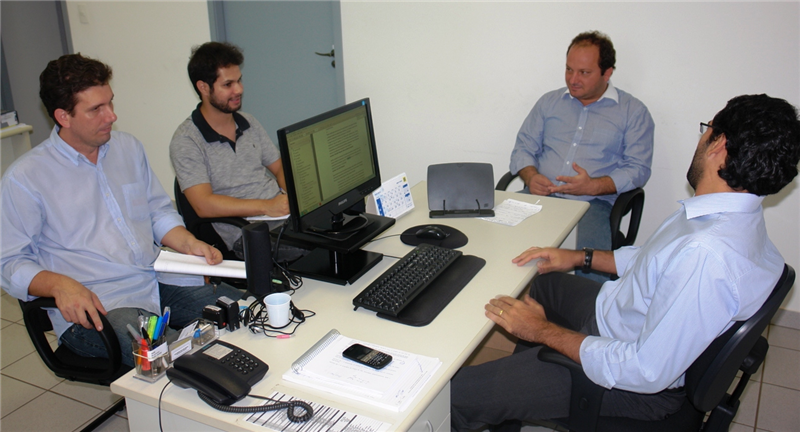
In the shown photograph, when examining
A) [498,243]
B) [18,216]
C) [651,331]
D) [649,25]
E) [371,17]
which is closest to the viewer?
[651,331]

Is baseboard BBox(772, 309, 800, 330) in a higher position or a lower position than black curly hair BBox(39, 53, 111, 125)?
lower

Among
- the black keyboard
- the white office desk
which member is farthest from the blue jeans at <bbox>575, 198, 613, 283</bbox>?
the black keyboard

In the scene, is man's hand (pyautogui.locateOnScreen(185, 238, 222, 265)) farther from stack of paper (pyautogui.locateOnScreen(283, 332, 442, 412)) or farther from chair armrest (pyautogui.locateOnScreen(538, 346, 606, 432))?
chair armrest (pyautogui.locateOnScreen(538, 346, 606, 432))

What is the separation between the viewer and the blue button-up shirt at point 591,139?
298 cm

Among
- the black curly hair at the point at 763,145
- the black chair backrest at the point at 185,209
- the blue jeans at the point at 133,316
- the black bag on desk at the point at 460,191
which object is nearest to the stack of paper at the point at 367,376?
the blue jeans at the point at 133,316

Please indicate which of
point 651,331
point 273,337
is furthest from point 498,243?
point 273,337

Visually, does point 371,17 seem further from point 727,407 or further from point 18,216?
point 727,407

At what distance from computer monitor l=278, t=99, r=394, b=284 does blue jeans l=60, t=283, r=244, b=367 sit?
337 millimetres

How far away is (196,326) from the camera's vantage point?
153cm

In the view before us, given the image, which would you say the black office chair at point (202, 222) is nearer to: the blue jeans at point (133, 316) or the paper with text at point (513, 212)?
the blue jeans at point (133, 316)

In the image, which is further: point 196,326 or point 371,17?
point 371,17

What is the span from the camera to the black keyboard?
5.46 feet

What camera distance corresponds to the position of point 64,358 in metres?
1.90

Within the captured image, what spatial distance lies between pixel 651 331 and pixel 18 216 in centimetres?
183
